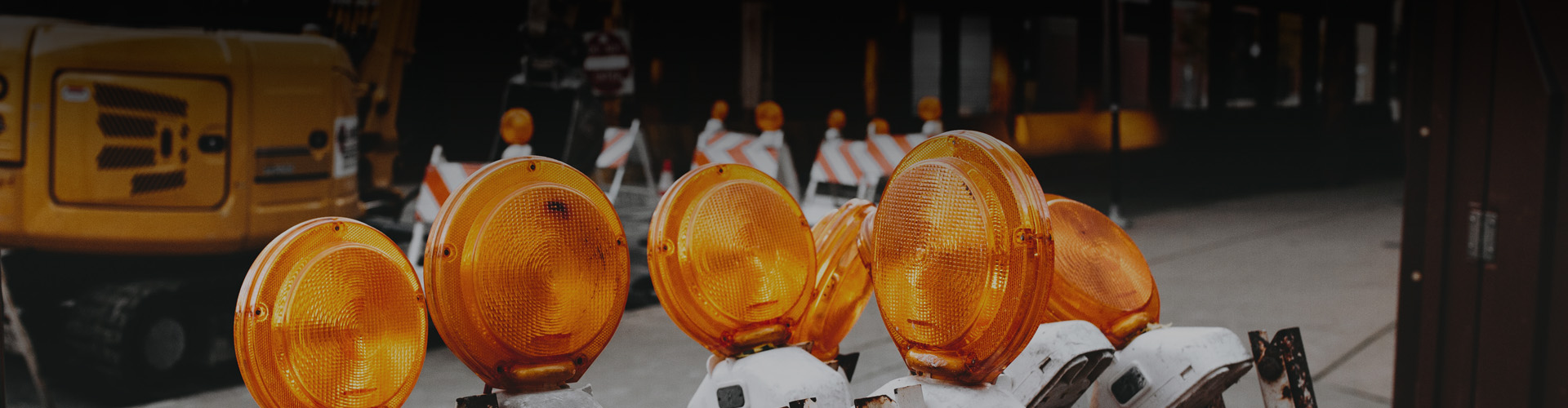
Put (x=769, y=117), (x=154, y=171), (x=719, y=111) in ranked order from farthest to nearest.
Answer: (x=719, y=111)
(x=769, y=117)
(x=154, y=171)

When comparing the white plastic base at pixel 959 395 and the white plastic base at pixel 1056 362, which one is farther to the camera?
the white plastic base at pixel 1056 362

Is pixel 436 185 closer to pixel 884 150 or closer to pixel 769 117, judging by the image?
pixel 769 117

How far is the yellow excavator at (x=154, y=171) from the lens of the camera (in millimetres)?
3729

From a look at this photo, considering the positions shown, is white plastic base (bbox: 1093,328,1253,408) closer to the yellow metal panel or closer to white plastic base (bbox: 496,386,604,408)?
white plastic base (bbox: 496,386,604,408)

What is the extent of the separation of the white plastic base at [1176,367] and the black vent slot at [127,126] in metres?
3.47

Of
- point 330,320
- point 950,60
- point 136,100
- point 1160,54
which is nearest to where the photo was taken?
point 330,320

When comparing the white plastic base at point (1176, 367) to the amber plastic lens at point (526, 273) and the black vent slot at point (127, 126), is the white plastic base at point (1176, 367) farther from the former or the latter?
the black vent slot at point (127, 126)

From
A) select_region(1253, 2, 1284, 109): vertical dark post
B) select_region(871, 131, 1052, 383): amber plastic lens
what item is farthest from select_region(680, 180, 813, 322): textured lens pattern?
select_region(1253, 2, 1284, 109): vertical dark post

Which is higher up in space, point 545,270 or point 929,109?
point 545,270

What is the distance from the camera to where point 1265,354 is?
1907mm

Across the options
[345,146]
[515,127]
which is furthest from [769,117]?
[515,127]

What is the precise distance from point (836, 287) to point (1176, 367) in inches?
25.0

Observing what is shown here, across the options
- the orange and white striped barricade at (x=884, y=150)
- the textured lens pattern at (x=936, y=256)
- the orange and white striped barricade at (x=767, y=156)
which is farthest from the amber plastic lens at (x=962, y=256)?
the orange and white striped barricade at (x=884, y=150)

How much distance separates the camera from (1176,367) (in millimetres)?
1965
